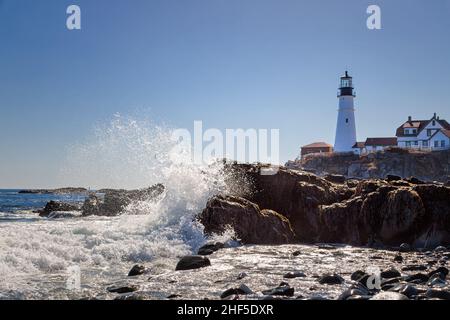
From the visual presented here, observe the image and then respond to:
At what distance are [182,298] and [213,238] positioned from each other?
6797 millimetres

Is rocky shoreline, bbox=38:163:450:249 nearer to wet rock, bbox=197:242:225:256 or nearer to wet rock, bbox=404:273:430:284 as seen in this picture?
wet rock, bbox=197:242:225:256

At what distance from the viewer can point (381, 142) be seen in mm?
75625

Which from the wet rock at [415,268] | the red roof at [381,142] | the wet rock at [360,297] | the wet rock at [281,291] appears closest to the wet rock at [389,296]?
the wet rock at [360,297]

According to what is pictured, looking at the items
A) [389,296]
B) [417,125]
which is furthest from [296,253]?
[417,125]

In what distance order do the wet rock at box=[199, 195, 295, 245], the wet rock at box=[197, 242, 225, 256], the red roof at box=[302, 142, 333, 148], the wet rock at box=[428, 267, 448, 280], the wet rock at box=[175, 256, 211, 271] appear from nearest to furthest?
the wet rock at box=[428, 267, 448, 280]
the wet rock at box=[175, 256, 211, 271]
the wet rock at box=[197, 242, 225, 256]
the wet rock at box=[199, 195, 295, 245]
the red roof at box=[302, 142, 333, 148]

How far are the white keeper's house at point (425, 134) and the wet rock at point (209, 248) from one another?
62.9 m

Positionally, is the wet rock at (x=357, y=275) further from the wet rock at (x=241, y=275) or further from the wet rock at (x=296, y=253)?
the wet rock at (x=296, y=253)

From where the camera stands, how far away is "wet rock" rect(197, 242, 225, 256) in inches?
485

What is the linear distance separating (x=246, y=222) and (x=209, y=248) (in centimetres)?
209

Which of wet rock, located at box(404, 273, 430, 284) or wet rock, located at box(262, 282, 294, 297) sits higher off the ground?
wet rock, located at box(262, 282, 294, 297)

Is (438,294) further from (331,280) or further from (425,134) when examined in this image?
(425,134)

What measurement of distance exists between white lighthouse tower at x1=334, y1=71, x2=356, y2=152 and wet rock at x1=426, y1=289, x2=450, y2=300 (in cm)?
6518

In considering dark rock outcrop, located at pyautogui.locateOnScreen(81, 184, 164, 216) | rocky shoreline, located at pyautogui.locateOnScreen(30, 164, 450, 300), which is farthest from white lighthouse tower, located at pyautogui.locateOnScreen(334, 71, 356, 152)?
rocky shoreline, located at pyautogui.locateOnScreen(30, 164, 450, 300)
